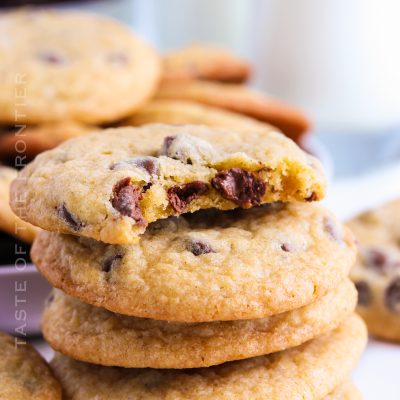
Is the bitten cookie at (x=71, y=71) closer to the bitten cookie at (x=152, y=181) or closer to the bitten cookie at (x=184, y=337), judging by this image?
the bitten cookie at (x=152, y=181)

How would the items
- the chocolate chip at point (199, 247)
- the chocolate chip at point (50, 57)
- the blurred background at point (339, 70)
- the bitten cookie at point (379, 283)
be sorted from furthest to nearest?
the blurred background at point (339, 70), the chocolate chip at point (50, 57), the bitten cookie at point (379, 283), the chocolate chip at point (199, 247)

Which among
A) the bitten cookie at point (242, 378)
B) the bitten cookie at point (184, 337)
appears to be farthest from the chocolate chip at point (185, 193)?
the bitten cookie at point (242, 378)

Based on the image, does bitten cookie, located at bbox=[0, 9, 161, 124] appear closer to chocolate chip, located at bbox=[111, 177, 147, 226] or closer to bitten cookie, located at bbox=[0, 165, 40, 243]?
bitten cookie, located at bbox=[0, 165, 40, 243]

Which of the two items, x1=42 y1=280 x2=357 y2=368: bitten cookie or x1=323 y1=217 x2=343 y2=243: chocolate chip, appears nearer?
x1=42 y1=280 x2=357 y2=368: bitten cookie

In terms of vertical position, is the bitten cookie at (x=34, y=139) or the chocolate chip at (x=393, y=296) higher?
the bitten cookie at (x=34, y=139)

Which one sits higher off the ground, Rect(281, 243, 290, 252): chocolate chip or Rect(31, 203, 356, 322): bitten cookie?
Rect(281, 243, 290, 252): chocolate chip

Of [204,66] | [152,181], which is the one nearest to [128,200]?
[152,181]

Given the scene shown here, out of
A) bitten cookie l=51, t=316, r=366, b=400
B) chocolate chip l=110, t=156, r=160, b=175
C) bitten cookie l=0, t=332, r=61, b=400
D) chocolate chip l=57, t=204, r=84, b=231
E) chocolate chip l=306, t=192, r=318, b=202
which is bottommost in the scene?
bitten cookie l=0, t=332, r=61, b=400

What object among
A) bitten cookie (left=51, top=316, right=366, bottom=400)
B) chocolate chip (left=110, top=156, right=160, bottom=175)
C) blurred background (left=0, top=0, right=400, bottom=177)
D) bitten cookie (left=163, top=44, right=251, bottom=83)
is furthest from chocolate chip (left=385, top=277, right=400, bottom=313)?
bitten cookie (left=163, top=44, right=251, bottom=83)
